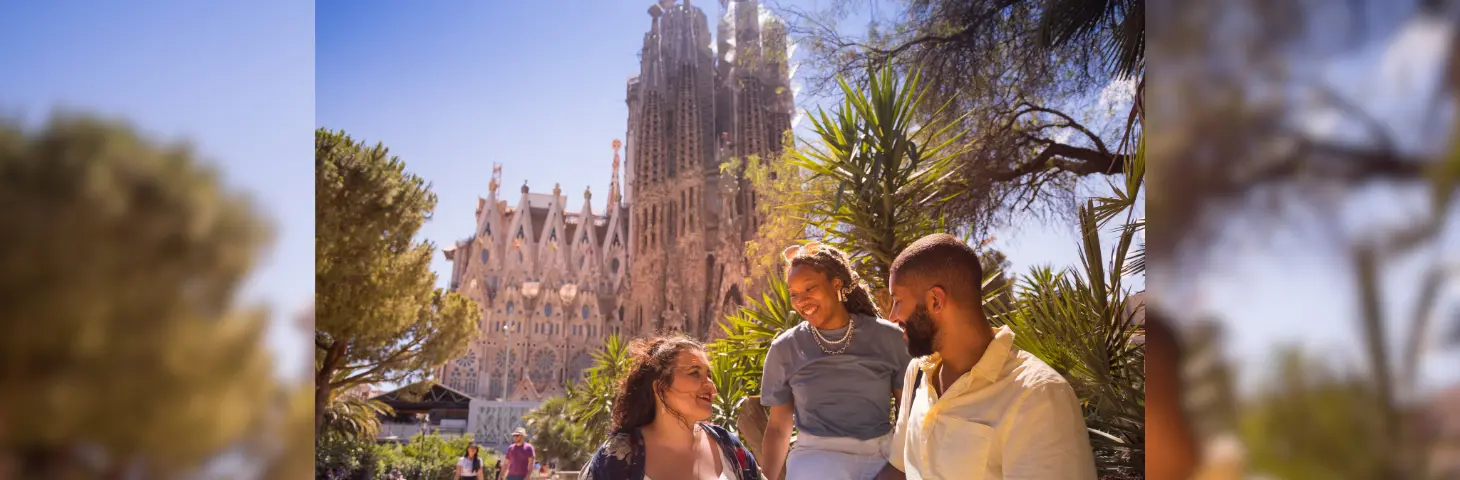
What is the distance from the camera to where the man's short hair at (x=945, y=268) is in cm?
176

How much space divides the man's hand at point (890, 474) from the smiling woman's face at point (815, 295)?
1.37 feet

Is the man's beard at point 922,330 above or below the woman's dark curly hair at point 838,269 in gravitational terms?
below

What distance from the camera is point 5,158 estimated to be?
2.61m

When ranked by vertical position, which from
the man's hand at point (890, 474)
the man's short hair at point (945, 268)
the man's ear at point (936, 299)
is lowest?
the man's hand at point (890, 474)

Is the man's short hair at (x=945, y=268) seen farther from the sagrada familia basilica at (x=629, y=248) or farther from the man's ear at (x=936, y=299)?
the sagrada familia basilica at (x=629, y=248)

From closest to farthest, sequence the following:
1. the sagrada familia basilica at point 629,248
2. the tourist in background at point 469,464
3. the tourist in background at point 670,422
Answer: the tourist in background at point 670,422, the tourist in background at point 469,464, the sagrada familia basilica at point 629,248

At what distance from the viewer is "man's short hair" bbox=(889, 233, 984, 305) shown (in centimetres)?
176

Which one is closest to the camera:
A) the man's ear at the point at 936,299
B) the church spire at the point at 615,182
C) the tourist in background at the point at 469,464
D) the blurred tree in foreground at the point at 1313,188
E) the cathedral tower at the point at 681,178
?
the blurred tree in foreground at the point at 1313,188

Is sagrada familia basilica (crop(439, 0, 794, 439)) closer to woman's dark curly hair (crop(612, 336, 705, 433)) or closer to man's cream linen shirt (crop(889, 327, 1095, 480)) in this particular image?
woman's dark curly hair (crop(612, 336, 705, 433))

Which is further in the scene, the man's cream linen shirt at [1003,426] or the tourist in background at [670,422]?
the tourist in background at [670,422]

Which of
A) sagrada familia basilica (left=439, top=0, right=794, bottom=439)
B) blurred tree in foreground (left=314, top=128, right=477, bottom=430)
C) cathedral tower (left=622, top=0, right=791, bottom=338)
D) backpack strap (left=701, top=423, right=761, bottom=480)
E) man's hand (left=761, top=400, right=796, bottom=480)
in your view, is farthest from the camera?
sagrada familia basilica (left=439, top=0, right=794, bottom=439)

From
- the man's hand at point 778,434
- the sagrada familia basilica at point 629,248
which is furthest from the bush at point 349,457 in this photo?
the man's hand at point 778,434

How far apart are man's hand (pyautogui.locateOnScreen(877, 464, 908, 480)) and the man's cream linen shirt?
13.5 inches

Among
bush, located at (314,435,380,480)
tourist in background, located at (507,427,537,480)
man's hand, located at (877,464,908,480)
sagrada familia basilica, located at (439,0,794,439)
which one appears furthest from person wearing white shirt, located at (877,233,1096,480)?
sagrada familia basilica, located at (439,0,794,439)
